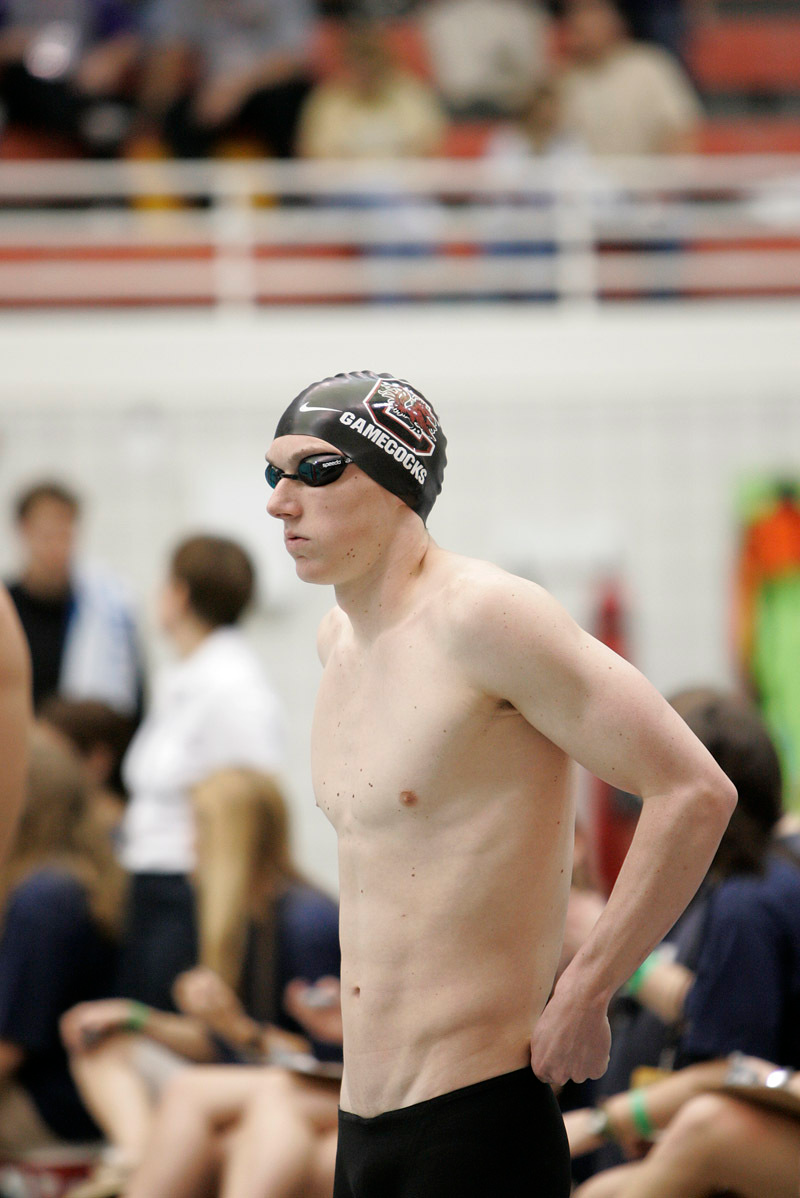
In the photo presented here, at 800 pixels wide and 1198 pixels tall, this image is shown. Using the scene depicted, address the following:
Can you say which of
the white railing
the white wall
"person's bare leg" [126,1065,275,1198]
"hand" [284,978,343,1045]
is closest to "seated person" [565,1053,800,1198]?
"hand" [284,978,343,1045]

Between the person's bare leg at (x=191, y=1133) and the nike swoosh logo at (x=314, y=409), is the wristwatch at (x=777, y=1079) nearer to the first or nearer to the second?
the person's bare leg at (x=191, y=1133)

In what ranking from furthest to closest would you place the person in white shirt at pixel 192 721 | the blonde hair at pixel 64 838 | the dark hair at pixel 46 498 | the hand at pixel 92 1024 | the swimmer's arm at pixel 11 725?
the dark hair at pixel 46 498, the person in white shirt at pixel 192 721, the blonde hair at pixel 64 838, the hand at pixel 92 1024, the swimmer's arm at pixel 11 725

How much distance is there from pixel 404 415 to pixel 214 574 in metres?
2.60

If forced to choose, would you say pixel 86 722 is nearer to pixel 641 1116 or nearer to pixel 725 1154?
pixel 641 1116

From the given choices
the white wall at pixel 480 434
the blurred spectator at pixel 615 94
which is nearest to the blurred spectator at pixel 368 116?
the blurred spectator at pixel 615 94

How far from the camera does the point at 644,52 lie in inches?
317

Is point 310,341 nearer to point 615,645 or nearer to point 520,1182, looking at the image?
point 615,645

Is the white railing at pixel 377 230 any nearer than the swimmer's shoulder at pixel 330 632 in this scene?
No

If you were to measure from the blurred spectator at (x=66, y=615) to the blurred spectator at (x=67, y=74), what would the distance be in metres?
3.11

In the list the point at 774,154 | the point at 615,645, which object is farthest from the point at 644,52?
the point at 615,645

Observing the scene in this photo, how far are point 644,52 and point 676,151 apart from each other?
51 cm

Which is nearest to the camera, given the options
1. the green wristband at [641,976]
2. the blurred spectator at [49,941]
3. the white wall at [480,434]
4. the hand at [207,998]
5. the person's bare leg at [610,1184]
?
the person's bare leg at [610,1184]

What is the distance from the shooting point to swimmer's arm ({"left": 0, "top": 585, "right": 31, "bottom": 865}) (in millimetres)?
1590

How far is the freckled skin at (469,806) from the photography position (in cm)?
173
